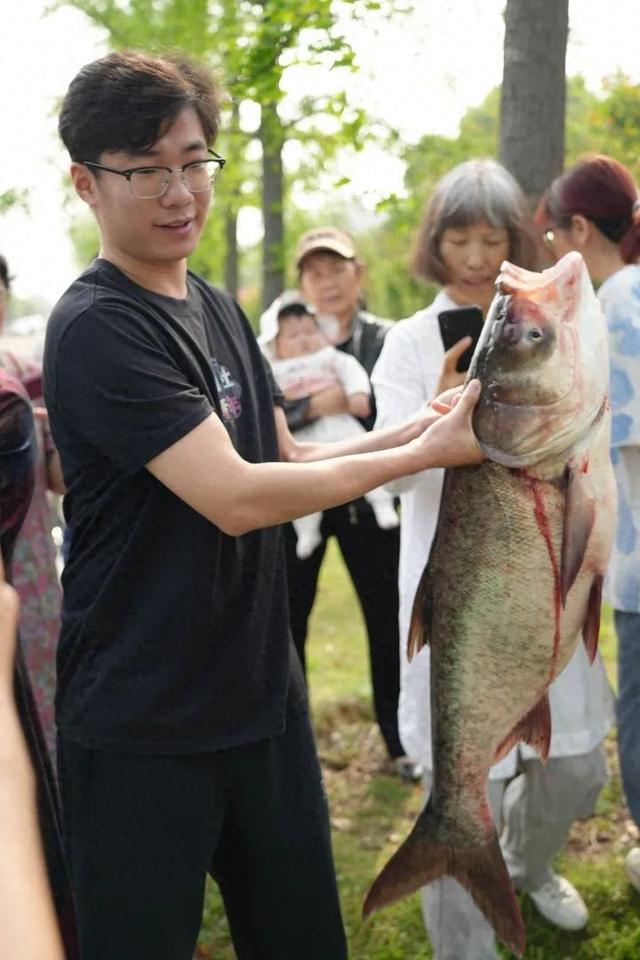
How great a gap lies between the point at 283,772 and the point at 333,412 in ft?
10.5

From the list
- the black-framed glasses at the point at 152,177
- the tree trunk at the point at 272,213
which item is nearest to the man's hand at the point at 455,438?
the black-framed glasses at the point at 152,177

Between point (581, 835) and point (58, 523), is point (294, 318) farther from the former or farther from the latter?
point (581, 835)

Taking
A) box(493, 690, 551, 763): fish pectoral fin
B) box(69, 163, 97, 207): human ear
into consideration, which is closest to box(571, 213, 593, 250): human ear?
box(493, 690, 551, 763): fish pectoral fin

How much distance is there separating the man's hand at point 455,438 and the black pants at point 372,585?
2.97 meters

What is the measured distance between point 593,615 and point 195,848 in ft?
3.40

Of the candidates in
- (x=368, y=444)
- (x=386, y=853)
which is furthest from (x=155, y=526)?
(x=386, y=853)

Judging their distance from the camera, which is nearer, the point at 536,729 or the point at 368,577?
the point at 536,729

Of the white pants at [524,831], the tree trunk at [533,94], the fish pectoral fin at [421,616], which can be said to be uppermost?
the tree trunk at [533,94]

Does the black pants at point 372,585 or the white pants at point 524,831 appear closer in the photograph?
the white pants at point 524,831

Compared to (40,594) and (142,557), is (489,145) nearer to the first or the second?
(40,594)

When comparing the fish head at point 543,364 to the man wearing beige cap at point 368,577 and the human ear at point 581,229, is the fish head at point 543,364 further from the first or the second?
the man wearing beige cap at point 368,577

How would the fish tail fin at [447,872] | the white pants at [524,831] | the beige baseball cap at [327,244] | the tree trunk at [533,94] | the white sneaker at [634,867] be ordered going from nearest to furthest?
the fish tail fin at [447,872] → the white pants at [524,831] → the white sneaker at [634,867] → the tree trunk at [533,94] → the beige baseball cap at [327,244]

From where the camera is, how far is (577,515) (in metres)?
2.32

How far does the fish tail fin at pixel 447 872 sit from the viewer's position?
266cm
